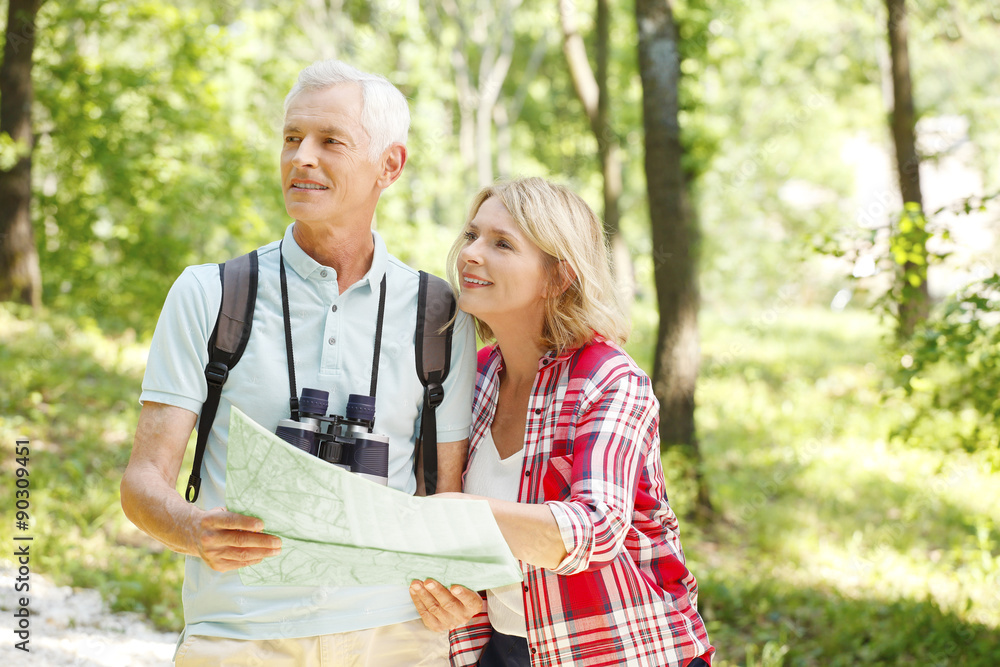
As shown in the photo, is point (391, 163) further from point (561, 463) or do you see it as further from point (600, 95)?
point (600, 95)

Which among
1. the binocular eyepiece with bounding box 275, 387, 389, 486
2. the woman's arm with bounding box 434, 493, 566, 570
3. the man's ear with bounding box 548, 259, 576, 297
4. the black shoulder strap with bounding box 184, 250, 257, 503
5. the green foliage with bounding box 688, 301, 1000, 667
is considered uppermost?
the man's ear with bounding box 548, 259, 576, 297

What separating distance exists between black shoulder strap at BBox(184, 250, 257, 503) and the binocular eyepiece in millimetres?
184

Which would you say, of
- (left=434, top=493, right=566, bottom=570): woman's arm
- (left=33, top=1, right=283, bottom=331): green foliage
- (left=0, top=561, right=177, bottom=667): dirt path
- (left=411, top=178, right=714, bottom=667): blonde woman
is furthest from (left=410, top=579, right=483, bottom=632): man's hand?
(left=33, top=1, right=283, bottom=331): green foliage

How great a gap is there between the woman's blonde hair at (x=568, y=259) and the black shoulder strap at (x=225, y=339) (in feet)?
2.37

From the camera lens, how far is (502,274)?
2139mm

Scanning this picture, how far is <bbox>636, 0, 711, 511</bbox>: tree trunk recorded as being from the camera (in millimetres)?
6379

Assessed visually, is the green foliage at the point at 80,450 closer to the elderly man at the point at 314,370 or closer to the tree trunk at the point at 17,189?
the tree trunk at the point at 17,189

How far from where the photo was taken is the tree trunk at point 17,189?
9.41 m

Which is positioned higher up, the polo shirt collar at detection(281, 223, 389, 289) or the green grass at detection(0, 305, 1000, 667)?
the polo shirt collar at detection(281, 223, 389, 289)

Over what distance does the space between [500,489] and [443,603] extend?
0.36 m

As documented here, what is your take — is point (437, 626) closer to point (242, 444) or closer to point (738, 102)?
point (242, 444)

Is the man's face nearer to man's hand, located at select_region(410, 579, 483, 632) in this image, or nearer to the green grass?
man's hand, located at select_region(410, 579, 483, 632)

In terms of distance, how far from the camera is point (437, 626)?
1.91 meters

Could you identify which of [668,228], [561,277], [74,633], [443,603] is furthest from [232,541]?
[668,228]
